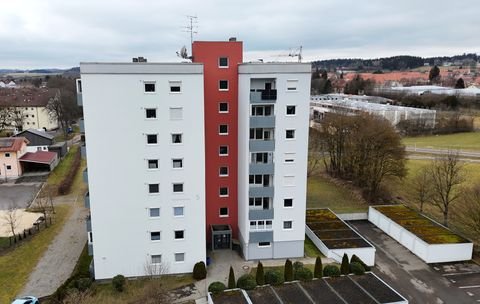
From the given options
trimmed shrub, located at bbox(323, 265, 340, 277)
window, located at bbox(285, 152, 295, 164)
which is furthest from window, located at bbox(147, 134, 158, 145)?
trimmed shrub, located at bbox(323, 265, 340, 277)

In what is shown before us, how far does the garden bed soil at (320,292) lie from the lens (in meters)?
27.2

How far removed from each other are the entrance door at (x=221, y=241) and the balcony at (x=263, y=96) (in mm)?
13049

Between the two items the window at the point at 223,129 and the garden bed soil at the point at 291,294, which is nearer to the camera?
the garden bed soil at the point at 291,294

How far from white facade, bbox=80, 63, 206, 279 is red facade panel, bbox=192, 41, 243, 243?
13.0 ft

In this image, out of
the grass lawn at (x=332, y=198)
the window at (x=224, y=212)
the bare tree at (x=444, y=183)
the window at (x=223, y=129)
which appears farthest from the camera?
the grass lawn at (x=332, y=198)

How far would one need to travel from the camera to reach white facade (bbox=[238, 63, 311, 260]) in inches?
1270

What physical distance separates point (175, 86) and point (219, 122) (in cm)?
640

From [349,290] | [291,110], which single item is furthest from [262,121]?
[349,290]

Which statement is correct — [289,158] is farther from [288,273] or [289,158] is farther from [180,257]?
[180,257]

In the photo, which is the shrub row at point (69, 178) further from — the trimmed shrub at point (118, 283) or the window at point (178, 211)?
the window at point (178, 211)

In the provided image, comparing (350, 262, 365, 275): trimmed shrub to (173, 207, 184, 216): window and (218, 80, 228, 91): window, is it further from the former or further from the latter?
(218, 80, 228, 91): window

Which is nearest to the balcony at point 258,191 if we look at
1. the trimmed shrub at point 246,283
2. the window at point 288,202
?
the window at point 288,202

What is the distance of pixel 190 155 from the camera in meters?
31.1

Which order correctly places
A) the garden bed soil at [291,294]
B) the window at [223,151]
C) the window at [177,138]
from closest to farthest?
the garden bed soil at [291,294] → the window at [177,138] → the window at [223,151]
